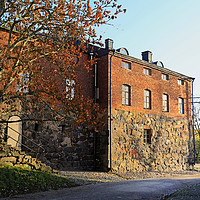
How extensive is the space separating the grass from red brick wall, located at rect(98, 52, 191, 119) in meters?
7.44

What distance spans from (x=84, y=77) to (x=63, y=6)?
8.97m

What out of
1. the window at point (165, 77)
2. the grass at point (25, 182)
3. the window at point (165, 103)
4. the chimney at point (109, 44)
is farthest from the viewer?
the window at point (165, 77)

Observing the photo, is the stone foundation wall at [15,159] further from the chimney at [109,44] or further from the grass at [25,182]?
the chimney at [109,44]

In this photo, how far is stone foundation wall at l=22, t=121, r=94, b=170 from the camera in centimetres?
1445

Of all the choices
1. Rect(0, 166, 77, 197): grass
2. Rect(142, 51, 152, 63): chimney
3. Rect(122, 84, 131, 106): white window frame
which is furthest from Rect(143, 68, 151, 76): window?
Rect(0, 166, 77, 197): grass

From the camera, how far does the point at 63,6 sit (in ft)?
28.5

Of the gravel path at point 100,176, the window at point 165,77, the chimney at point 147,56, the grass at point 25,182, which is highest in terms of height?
the chimney at point 147,56

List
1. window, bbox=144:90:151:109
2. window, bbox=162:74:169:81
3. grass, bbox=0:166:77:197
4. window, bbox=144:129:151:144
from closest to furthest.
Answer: grass, bbox=0:166:77:197
window, bbox=144:129:151:144
window, bbox=144:90:151:109
window, bbox=162:74:169:81

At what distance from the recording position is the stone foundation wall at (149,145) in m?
17.2

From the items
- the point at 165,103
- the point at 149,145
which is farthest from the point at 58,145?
the point at 165,103

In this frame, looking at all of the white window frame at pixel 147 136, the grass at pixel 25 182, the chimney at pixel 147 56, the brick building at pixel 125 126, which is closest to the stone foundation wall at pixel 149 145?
the brick building at pixel 125 126

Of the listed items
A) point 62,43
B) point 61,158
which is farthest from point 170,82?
point 62,43

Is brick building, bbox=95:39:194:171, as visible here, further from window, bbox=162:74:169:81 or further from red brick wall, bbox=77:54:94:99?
red brick wall, bbox=77:54:94:99

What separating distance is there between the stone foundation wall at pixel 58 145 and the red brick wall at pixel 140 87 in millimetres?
3325
